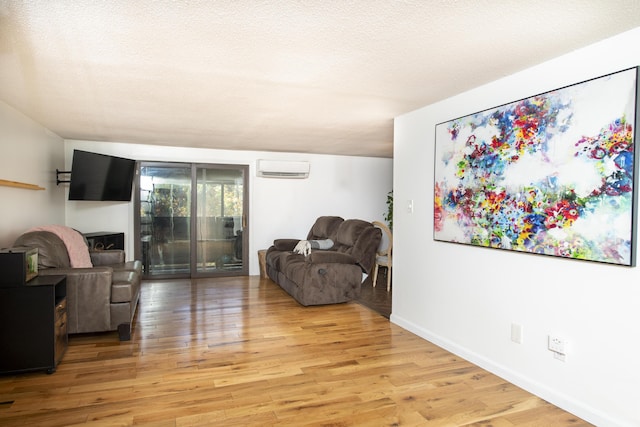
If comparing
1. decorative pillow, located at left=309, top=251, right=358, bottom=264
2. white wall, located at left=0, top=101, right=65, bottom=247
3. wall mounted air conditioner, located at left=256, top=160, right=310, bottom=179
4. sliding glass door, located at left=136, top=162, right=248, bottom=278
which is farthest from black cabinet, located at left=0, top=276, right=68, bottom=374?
wall mounted air conditioner, located at left=256, top=160, right=310, bottom=179

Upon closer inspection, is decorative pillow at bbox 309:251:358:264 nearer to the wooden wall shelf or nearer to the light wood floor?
the light wood floor

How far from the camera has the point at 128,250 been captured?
595 centimetres

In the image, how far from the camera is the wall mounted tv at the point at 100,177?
4.85m

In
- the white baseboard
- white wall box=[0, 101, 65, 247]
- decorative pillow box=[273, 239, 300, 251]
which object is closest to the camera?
the white baseboard

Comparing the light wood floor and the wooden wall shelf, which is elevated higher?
the wooden wall shelf

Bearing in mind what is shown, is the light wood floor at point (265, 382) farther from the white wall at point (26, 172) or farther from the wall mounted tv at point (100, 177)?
the wall mounted tv at point (100, 177)

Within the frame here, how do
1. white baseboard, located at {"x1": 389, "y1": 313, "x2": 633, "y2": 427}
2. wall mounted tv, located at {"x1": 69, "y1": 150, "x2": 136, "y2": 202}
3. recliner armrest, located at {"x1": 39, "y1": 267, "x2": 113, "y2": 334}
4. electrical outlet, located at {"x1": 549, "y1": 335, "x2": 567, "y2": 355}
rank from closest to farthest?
white baseboard, located at {"x1": 389, "y1": 313, "x2": 633, "y2": 427}
electrical outlet, located at {"x1": 549, "y1": 335, "x2": 567, "y2": 355}
recliner armrest, located at {"x1": 39, "y1": 267, "x2": 113, "y2": 334}
wall mounted tv, located at {"x1": 69, "y1": 150, "x2": 136, "y2": 202}

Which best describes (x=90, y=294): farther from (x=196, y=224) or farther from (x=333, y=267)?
(x=196, y=224)

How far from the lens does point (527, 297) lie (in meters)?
2.62

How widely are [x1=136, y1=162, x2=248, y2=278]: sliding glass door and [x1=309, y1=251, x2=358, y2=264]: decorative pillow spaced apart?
217 cm

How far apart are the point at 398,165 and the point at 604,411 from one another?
8.48 feet

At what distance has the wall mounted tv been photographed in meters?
4.85

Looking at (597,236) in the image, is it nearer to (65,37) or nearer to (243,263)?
(65,37)

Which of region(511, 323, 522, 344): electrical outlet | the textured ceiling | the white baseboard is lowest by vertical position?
the white baseboard
